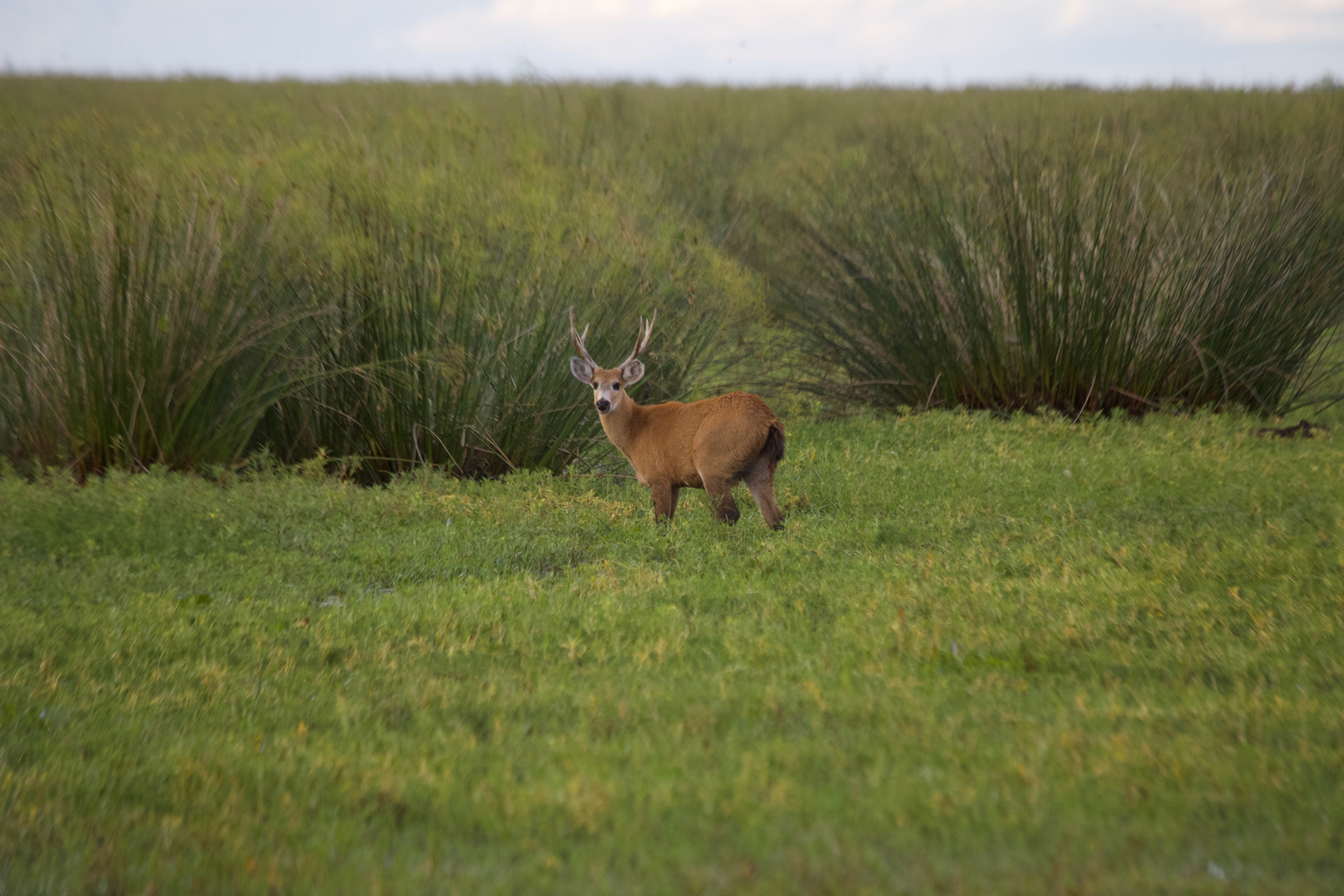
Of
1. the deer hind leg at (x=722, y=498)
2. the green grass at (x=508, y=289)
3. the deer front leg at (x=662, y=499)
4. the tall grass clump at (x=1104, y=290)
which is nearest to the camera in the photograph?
the deer hind leg at (x=722, y=498)

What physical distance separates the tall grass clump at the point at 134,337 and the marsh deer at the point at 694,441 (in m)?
2.44

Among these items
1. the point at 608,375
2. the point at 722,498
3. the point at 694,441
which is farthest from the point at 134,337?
the point at 722,498

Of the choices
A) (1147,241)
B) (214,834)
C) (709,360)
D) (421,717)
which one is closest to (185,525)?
(421,717)

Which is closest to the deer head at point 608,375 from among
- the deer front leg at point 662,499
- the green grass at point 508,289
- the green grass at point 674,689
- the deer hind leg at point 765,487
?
the deer front leg at point 662,499

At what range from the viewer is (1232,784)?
3.05 m

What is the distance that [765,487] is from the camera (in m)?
6.25

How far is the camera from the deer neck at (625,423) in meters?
6.68

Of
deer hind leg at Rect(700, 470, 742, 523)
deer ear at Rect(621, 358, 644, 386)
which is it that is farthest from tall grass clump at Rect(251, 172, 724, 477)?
deer hind leg at Rect(700, 470, 742, 523)

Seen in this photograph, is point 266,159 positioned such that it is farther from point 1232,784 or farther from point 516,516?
point 1232,784

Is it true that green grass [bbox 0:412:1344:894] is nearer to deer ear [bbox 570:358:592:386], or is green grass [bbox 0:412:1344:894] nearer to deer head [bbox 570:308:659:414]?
deer head [bbox 570:308:659:414]

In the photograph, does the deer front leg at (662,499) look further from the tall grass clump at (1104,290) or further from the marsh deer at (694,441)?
the tall grass clump at (1104,290)

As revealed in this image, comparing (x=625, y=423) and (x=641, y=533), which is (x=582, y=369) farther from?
(x=641, y=533)

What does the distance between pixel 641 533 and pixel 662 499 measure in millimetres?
378

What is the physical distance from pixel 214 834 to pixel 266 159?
7175mm
